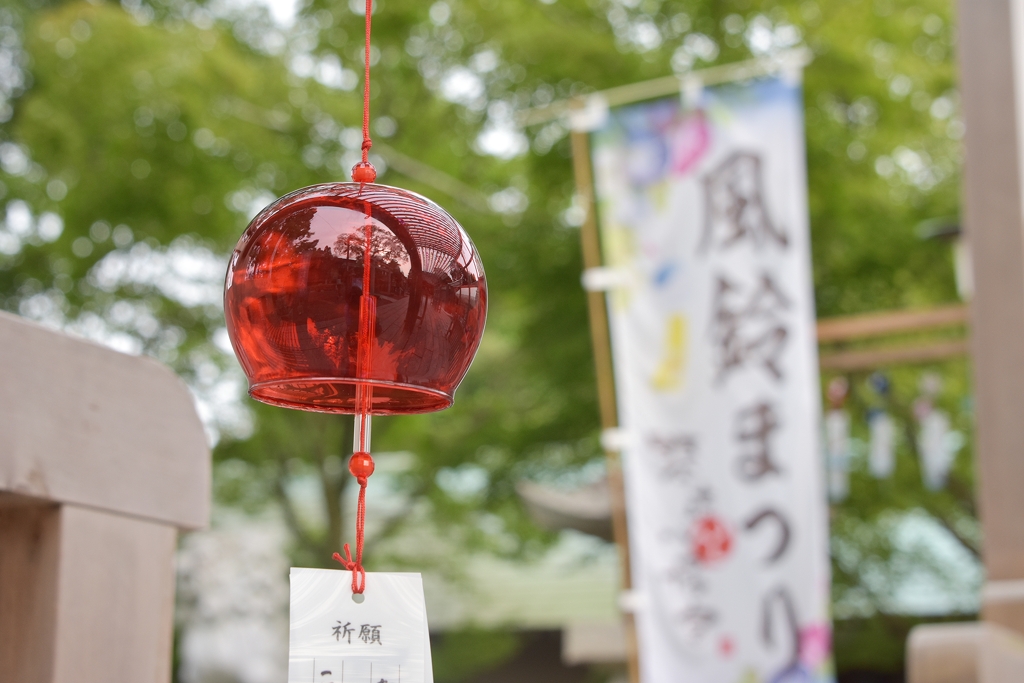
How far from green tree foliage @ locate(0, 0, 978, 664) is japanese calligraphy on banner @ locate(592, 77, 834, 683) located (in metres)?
1.34

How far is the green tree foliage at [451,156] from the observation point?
4.59 meters

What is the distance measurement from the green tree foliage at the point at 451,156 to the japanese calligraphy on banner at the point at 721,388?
52.7 inches

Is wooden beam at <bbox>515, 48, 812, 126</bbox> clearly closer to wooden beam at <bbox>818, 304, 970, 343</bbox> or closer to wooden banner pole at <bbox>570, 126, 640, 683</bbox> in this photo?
wooden banner pole at <bbox>570, 126, 640, 683</bbox>

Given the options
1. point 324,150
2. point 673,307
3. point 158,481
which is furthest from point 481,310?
point 324,150

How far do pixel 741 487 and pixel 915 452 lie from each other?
2.80m

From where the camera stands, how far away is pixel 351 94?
5242 millimetres

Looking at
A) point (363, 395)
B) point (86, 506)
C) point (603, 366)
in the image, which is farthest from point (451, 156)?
point (363, 395)

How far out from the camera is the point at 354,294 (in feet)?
1.96

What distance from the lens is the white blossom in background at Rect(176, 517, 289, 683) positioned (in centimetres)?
626

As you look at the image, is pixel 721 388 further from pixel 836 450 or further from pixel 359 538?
Answer: pixel 359 538

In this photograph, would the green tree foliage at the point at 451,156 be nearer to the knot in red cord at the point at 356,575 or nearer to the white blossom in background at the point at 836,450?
the white blossom in background at the point at 836,450

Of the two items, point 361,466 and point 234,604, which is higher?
point 361,466

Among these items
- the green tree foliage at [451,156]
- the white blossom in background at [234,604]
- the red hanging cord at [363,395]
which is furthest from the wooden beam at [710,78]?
the white blossom in background at [234,604]

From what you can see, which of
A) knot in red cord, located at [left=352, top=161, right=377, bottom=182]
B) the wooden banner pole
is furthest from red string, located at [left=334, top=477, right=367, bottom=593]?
the wooden banner pole
